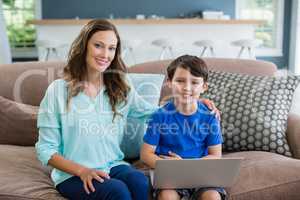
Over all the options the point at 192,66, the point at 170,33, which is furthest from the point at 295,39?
the point at 192,66

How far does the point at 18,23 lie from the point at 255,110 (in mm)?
6298

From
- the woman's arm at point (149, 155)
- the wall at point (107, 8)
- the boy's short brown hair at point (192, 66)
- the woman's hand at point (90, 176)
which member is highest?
the wall at point (107, 8)

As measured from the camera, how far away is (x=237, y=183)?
1.71m

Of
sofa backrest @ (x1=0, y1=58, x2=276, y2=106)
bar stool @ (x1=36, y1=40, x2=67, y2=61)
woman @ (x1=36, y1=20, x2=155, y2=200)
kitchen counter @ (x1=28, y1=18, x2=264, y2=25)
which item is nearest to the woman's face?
woman @ (x1=36, y1=20, x2=155, y2=200)

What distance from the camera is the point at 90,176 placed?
5.19 feet

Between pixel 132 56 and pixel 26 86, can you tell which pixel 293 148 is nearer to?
pixel 26 86

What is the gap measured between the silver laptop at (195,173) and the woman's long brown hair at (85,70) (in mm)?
401

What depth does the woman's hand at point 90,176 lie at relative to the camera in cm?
157

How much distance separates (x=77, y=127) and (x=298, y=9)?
20.7 feet

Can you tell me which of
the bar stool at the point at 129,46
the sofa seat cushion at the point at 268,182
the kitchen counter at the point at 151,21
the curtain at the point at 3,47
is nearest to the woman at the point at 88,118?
the sofa seat cushion at the point at 268,182

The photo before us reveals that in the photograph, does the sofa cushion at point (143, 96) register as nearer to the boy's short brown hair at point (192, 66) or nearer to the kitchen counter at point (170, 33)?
the boy's short brown hair at point (192, 66)

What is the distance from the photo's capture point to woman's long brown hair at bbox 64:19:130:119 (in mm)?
1781

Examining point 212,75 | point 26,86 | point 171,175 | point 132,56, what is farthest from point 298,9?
point 171,175

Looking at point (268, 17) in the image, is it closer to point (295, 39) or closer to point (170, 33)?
point (295, 39)
